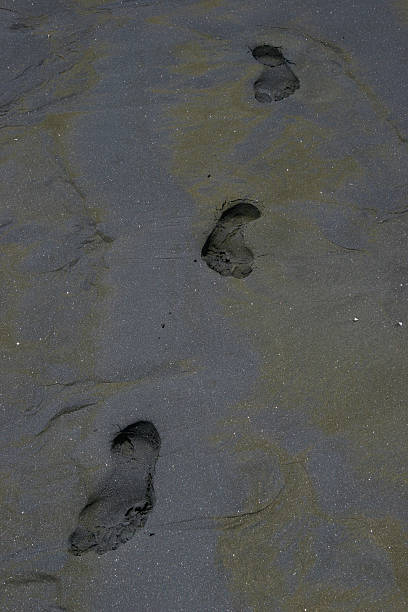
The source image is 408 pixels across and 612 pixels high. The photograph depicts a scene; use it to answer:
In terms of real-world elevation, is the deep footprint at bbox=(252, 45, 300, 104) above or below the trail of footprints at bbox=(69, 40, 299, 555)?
above

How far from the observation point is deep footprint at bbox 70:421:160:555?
8.12 ft

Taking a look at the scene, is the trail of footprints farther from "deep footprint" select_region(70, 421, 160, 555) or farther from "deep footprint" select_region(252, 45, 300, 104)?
"deep footprint" select_region(252, 45, 300, 104)

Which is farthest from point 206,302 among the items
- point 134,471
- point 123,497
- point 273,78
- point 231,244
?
point 273,78

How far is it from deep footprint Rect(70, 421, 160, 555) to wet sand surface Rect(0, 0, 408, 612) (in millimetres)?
42

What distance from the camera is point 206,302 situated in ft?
8.70

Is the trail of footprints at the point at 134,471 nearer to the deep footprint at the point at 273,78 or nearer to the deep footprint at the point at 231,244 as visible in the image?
the deep footprint at the point at 231,244

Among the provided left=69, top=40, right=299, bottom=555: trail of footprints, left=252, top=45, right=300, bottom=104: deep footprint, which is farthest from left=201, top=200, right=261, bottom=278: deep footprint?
left=252, top=45, right=300, bottom=104: deep footprint

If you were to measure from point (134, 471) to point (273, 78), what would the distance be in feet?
6.56

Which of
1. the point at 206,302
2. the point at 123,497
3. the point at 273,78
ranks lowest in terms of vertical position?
the point at 123,497

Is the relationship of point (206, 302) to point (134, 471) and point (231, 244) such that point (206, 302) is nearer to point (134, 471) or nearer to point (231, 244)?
point (231, 244)

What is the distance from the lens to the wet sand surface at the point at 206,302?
2.48m

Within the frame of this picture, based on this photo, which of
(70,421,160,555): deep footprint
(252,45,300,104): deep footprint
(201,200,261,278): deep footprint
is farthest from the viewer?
(252,45,300,104): deep footprint

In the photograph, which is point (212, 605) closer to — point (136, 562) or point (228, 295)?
point (136, 562)

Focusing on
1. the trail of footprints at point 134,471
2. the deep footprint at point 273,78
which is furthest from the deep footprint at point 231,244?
the deep footprint at point 273,78
